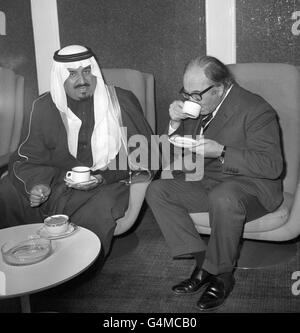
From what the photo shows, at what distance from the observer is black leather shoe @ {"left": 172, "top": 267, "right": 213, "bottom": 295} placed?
2.34 metres

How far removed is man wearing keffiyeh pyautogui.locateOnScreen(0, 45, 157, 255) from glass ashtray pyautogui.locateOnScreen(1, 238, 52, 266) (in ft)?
1.84

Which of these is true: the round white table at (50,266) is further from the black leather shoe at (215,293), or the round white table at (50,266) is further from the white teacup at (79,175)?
the black leather shoe at (215,293)

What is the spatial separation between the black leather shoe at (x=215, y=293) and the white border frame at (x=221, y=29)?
141cm

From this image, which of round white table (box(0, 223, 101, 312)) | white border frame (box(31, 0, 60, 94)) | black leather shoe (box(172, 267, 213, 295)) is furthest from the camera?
white border frame (box(31, 0, 60, 94))

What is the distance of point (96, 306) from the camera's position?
7.53ft

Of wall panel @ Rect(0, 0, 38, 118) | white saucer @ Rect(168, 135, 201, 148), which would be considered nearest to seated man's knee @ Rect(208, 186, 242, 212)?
white saucer @ Rect(168, 135, 201, 148)

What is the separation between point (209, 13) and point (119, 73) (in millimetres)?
656

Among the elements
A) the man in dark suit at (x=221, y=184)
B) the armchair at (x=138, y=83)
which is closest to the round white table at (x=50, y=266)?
the man in dark suit at (x=221, y=184)

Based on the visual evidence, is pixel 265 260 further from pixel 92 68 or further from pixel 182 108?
pixel 92 68

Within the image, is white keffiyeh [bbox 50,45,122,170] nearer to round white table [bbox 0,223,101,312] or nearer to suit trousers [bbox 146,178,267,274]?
suit trousers [bbox 146,178,267,274]

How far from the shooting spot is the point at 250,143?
2.32 m

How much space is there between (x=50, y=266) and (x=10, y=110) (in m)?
1.51

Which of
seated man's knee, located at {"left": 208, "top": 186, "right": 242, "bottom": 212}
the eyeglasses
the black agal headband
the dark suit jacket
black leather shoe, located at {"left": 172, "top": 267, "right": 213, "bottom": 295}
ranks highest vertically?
the black agal headband
